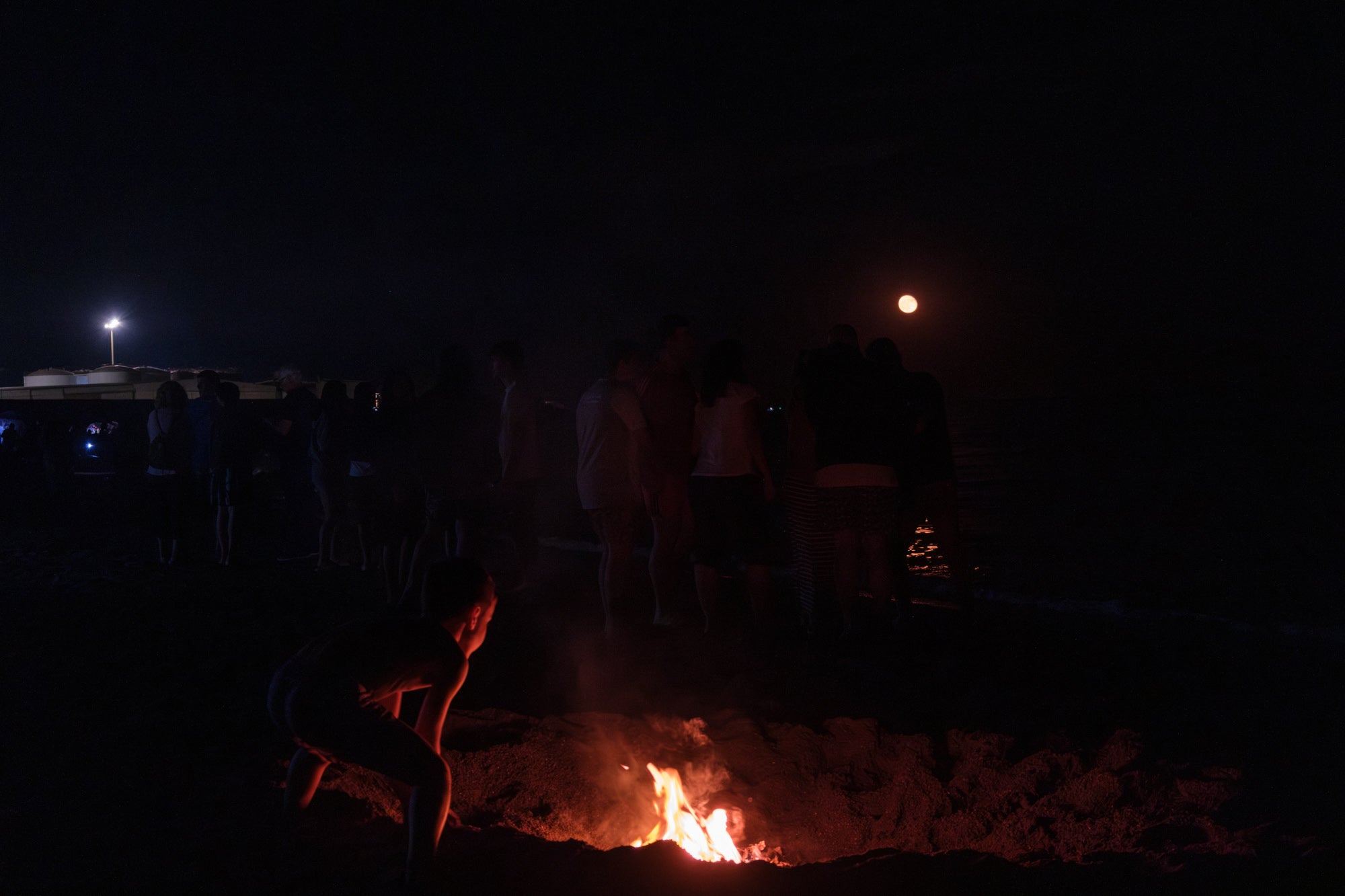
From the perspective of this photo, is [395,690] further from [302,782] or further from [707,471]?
[707,471]

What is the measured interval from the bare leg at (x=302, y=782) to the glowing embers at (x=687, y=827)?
128 centimetres

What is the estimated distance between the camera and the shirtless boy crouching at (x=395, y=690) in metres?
2.72

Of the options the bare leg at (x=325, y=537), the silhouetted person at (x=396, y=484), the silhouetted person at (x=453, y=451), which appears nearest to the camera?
the silhouetted person at (x=453, y=451)

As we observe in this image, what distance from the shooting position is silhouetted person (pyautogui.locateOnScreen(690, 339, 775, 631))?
5234 millimetres

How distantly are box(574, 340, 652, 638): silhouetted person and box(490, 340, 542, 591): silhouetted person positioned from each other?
507mm

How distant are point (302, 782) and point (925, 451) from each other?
3.90 metres

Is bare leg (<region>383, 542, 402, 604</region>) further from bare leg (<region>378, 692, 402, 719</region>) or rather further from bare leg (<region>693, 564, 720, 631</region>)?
bare leg (<region>378, 692, 402, 719</region>)

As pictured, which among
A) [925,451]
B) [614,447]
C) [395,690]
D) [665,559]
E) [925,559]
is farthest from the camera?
[925,559]

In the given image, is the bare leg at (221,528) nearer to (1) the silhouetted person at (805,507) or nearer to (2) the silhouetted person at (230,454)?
(2) the silhouetted person at (230,454)

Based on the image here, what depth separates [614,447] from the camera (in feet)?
16.8

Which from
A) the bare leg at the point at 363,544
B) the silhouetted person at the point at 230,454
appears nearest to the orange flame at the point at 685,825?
the bare leg at the point at 363,544

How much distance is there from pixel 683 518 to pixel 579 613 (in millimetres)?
1477

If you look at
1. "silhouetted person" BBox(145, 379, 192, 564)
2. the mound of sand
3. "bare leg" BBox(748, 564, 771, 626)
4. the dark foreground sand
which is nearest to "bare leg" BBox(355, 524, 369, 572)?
the dark foreground sand

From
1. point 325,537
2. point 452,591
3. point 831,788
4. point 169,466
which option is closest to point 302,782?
point 452,591
